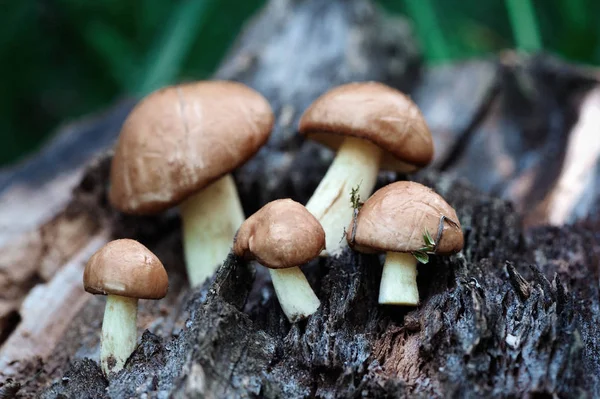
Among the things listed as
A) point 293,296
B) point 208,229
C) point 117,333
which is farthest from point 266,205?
point 208,229

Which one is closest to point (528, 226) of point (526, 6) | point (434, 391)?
point (434, 391)

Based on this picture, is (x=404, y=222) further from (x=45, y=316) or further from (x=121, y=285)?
(x=45, y=316)

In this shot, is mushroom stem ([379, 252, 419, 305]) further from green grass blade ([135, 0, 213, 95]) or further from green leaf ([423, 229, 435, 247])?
green grass blade ([135, 0, 213, 95])

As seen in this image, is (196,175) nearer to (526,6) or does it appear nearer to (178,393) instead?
(178,393)

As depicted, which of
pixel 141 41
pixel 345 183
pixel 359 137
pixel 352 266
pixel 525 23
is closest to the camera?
pixel 352 266

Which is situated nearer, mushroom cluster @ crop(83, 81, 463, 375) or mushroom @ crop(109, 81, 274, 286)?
mushroom cluster @ crop(83, 81, 463, 375)

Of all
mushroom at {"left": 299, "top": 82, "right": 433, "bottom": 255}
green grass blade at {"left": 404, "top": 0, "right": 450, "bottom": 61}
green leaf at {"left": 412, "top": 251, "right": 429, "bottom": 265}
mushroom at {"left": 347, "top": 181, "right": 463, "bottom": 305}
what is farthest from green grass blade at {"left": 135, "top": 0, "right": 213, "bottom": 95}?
green leaf at {"left": 412, "top": 251, "right": 429, "bottom": 265}
